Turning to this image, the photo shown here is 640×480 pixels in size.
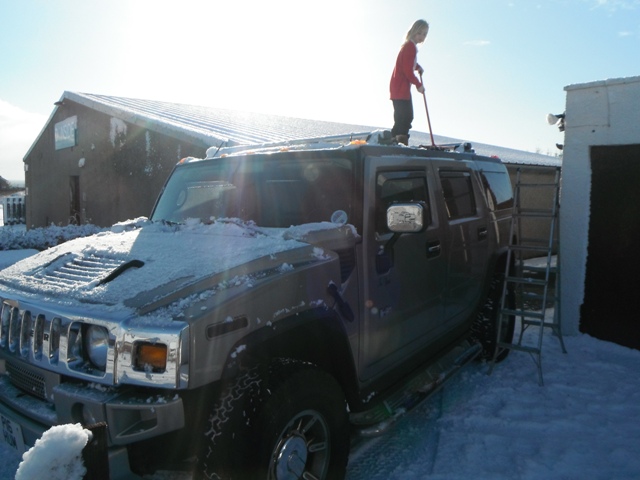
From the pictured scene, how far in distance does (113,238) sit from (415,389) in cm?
239

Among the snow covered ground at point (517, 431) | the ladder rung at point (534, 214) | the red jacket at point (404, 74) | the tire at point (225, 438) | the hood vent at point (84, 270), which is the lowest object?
→ the snow covered ground at point (517, 431)

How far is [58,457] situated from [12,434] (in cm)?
100

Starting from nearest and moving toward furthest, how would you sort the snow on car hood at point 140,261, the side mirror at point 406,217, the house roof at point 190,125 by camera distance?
the snow on car hood at point 140,261 < the side mirror at point 406,217 < the house roof at point 190,125

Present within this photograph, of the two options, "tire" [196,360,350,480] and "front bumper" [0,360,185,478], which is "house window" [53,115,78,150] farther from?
"tire" [196,360,350,480]

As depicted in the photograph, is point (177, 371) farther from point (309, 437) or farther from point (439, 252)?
point (439, 252)

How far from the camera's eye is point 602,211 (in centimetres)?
575

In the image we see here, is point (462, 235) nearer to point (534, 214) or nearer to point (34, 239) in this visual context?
point (534, 214)

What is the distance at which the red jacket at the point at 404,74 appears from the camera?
5781mm

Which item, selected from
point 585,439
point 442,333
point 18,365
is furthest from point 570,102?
point 18,365

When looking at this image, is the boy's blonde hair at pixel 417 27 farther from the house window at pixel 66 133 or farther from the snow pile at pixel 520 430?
the house window at pixel 66 133

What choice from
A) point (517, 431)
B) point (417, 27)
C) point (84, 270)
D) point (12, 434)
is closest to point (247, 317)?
point (84, 270)

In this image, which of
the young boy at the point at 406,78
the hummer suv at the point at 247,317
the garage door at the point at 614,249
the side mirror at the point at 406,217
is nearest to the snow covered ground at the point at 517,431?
the hummer suv at the point at 247,317

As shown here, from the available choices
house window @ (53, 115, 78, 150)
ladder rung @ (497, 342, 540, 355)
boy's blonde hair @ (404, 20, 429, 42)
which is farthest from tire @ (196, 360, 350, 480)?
house window @ (53, 115, 78, 150)

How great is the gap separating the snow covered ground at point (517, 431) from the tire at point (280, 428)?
1.73 ft
